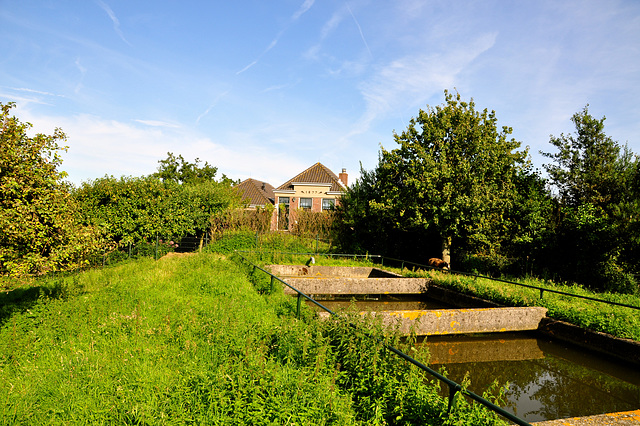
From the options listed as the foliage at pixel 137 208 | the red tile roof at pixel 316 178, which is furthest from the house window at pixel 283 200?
the foliage at pixel 137 208

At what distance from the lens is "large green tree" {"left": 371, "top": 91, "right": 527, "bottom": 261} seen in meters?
17.2

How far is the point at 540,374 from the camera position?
6590 mm

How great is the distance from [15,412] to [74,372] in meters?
0.84

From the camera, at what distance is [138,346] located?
529 centimetres

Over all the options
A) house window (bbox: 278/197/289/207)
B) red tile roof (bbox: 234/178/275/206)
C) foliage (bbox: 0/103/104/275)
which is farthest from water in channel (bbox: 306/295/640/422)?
red tile roof (bbox: 234/178/275/206)

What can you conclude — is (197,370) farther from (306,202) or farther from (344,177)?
(344,177)

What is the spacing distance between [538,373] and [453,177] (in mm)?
12492

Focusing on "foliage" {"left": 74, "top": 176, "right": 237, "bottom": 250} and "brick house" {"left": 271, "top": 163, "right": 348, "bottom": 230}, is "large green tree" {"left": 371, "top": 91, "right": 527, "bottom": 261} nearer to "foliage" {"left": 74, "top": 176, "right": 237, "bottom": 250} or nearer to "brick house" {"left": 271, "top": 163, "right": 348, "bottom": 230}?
"foliage" {"left": 74, "top": 176, "right": 237, "bottom": 250}

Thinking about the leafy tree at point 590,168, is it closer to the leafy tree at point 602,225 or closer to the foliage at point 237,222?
the leafy tree at point 602,225

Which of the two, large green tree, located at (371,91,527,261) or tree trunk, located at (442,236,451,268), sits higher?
large green tree, located at (371,91,527,261)

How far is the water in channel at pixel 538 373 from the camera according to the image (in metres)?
5.42

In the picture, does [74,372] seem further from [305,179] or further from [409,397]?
[305,179]

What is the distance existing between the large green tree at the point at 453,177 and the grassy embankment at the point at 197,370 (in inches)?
492

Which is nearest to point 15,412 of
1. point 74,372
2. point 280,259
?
point 74,372
